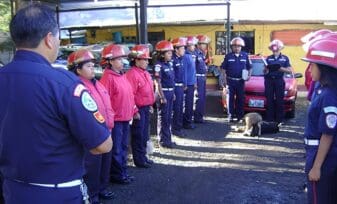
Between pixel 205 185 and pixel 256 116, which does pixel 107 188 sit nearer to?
pixel 205 185

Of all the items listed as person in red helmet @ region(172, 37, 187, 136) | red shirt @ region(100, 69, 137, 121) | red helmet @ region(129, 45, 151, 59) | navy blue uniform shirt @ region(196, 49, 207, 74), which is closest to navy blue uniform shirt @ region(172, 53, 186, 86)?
person in red helmet @ region(172, 37, 187, 136)

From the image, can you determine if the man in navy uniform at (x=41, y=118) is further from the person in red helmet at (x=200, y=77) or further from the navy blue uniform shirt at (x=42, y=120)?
the person in red helmet at (x=200, y=77)

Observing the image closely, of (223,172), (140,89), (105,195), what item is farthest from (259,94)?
(105,195)

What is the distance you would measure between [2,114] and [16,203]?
50 centimetres

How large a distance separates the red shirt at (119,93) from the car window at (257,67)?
7.03 meters

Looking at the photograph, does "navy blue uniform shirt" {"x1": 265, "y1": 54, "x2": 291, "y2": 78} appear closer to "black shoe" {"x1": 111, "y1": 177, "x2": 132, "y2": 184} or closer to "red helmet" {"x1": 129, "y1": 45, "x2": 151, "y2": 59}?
"red helmet" {"x1": 129, "y1": 45, "x2": 151, "y2": 59}

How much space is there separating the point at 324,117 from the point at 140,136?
13.2 feet

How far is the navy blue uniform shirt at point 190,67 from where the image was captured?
1060 centimetres

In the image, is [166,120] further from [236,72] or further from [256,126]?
[236,72]

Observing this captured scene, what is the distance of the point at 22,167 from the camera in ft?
8.17

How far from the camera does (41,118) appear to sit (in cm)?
241

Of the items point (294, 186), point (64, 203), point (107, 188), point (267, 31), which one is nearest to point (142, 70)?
point (107, 188)

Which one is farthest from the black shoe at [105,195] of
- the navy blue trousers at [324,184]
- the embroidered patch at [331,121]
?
the embroidered patch at [331,121]

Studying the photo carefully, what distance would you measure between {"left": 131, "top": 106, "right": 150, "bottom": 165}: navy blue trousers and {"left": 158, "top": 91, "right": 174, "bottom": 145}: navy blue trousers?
114cm
